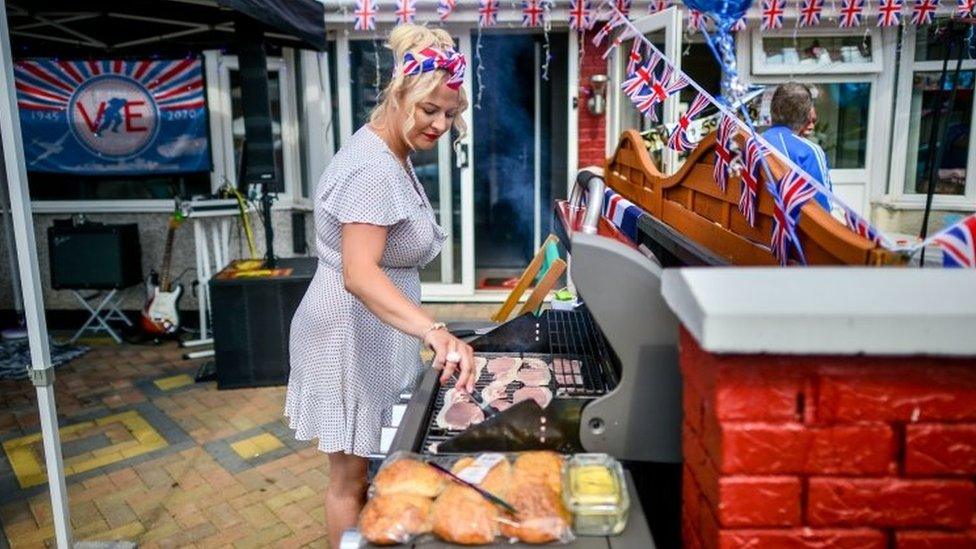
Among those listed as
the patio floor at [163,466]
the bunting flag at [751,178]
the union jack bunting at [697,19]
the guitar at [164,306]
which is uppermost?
the union jack bunting at [697,19]

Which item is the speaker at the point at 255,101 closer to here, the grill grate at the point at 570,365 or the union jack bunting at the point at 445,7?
the union jack bunting at the point at 445,7

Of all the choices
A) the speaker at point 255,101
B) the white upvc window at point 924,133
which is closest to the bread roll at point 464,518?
the speaker at point 255,101

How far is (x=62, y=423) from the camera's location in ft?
15.6

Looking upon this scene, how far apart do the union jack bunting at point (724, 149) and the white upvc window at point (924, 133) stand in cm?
632

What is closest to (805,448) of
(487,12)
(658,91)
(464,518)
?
(464,518)

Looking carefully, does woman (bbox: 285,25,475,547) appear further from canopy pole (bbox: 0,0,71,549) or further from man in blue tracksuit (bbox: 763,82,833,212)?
man in blue tracksuit (bbox: 763,82,833,212)

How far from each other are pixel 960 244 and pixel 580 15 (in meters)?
6.04

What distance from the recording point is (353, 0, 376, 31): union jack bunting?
6.55 metres

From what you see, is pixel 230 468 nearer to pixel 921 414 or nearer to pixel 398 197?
pixel 398 197

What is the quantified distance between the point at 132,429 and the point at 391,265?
134 inches

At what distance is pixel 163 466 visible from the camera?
4109 millimetres

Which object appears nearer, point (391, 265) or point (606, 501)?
point (606, 501)

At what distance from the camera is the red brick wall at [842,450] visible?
1.10m

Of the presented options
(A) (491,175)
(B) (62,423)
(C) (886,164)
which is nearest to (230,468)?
(B) (62,423)
